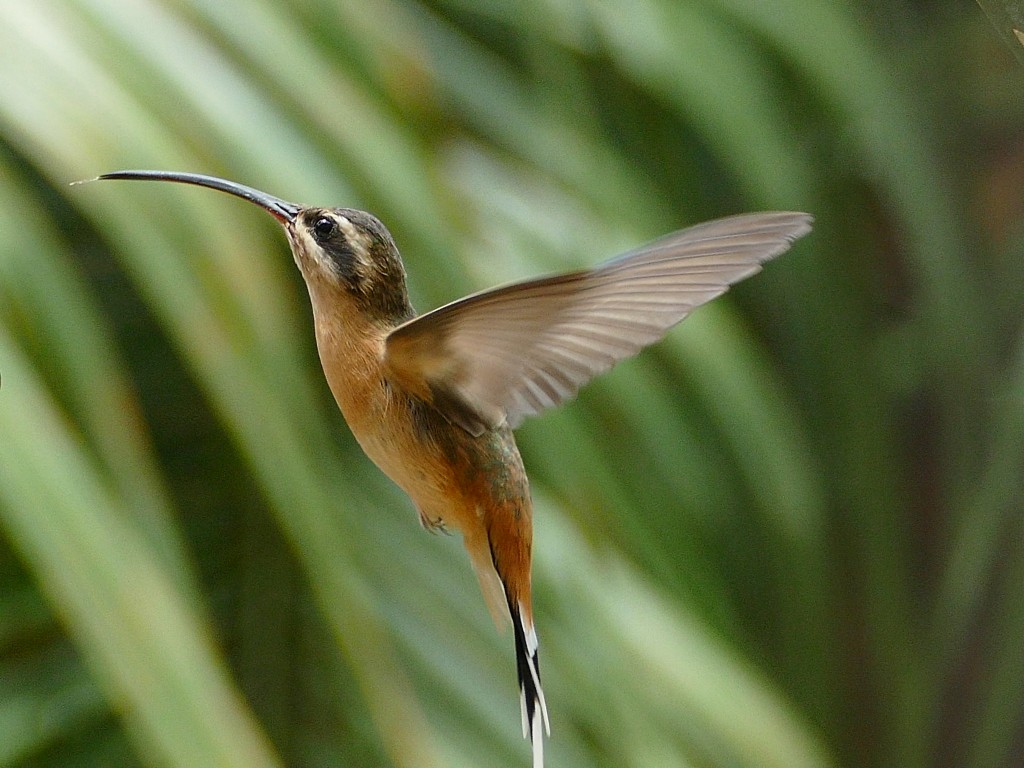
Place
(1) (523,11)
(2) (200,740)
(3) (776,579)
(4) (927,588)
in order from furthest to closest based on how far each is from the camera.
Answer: (4) (927,588)
(3) (776,579)
(1) (523,11)
(2) (200,740)

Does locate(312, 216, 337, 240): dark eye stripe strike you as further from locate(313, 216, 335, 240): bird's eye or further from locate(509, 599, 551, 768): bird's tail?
locate(509, 599, 551, 768): bird's tail

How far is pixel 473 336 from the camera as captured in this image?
11.6 inches

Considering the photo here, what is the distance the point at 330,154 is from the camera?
0.48 meters

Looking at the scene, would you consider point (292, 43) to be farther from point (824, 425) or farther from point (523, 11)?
point (824, 425)

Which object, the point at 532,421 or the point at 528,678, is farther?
the point at 532,421

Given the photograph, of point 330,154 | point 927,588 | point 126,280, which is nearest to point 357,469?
point 126,280

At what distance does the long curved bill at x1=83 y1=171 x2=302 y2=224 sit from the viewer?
0.77 ft

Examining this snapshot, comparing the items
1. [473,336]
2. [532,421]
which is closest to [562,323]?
[473,336]

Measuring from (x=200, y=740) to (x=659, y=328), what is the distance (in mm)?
241

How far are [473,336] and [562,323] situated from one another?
2 centimetres

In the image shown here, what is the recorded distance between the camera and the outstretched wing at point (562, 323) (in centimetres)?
26

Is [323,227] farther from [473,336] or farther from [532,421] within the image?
[532,421]

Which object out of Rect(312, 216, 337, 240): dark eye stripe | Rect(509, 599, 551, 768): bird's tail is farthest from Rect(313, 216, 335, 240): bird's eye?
Rect(509, 599, 551, 768): bird's tail

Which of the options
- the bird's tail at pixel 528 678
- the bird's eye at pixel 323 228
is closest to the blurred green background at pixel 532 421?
the bird's eye at pixel 323 228
